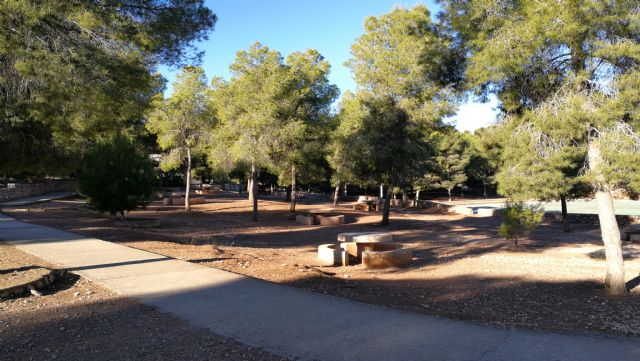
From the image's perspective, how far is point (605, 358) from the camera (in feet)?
15.2

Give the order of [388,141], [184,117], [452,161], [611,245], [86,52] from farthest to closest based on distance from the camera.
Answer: [452,161], [184,117], [388,141], [611,245], [86,52]

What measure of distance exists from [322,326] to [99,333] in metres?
2.40

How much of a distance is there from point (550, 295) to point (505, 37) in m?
5.11

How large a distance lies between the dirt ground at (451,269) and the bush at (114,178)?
1024mm

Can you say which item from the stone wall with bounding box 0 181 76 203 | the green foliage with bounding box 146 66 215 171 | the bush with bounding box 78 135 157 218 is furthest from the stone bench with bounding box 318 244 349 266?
the stone wall with bounding box 0 181 76 203

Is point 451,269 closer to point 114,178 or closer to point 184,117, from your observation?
point 114,178

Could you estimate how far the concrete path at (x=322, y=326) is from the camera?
4.55 m

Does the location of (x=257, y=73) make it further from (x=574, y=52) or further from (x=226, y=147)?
(x=574, y=52)

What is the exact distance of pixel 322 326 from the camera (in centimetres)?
523

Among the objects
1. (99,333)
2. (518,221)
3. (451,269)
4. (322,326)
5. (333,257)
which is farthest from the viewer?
(518,221)

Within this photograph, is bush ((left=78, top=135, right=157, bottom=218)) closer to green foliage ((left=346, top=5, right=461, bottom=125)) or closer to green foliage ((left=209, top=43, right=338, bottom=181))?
green foliage ((left=209, top=43, right=338, bottom=181))

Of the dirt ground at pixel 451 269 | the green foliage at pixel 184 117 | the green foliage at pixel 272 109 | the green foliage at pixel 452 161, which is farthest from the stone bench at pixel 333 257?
the green foliage at pixel 452 161

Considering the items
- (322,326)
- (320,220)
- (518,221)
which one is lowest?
(320,220)

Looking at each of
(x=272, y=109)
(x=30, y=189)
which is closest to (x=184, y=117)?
(x=272, y=109)
